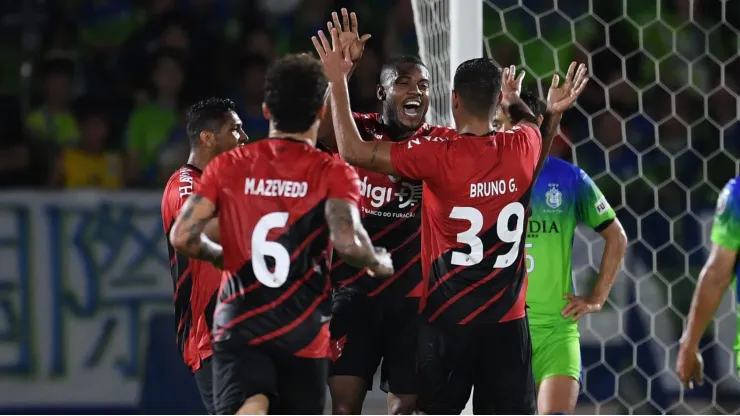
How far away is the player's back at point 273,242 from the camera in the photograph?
3523mm

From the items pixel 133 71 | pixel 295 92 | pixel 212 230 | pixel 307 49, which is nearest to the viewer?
pixel 295 92

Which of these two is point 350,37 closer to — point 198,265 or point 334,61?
point 334,61

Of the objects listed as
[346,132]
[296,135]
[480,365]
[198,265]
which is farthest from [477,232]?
[198,265]

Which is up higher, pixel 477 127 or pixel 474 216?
pixel 477 127

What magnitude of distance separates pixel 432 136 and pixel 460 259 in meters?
0.56

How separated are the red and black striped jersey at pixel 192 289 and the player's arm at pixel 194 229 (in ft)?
3.23

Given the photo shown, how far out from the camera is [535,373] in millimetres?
5016

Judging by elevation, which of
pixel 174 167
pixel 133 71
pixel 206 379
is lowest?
pixel 206 379

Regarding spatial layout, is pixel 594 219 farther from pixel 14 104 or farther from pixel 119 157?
pixel 14 104

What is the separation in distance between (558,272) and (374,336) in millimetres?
908

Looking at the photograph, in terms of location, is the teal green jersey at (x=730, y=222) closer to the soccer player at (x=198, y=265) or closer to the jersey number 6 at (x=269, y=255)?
the jersey number 6 at (x=269, y=255)

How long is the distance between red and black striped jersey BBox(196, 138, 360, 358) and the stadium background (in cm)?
337

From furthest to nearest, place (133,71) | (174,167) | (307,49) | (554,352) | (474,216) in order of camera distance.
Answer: (307,49)
(133,71)
(174,167)
(554,352)
(474,216)

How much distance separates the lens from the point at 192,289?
464cm
